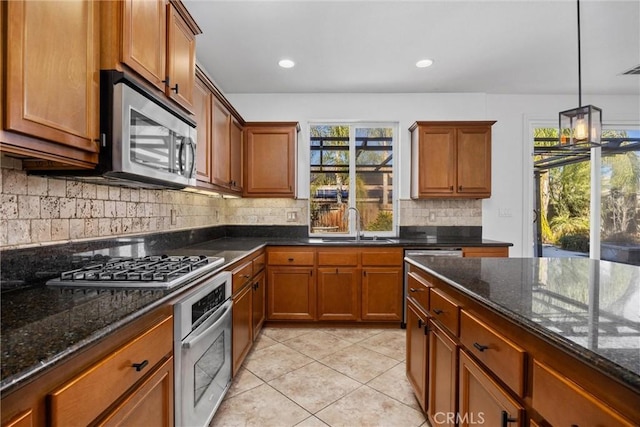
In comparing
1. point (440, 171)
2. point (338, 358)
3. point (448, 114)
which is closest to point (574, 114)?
point (440, 171)

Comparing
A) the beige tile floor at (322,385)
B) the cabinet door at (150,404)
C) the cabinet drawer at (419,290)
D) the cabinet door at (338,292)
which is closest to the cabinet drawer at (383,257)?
the cabinet door at (338,292)

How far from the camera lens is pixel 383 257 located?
10.5 feet

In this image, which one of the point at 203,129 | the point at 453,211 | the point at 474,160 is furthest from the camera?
the point at 453,211

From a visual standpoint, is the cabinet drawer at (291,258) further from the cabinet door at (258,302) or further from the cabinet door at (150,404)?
the cabinet door at (150,404)

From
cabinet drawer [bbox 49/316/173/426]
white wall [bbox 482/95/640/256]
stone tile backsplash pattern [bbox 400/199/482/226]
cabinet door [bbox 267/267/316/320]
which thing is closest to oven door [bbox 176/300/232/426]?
cabinet drawer [bbox 49/316/173/426]

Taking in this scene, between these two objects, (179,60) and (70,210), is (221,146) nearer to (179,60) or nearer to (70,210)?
(179,60)

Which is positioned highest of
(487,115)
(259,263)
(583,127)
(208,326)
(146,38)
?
(487,115)

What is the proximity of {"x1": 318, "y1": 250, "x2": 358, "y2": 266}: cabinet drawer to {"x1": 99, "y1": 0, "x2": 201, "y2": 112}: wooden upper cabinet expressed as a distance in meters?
1.90

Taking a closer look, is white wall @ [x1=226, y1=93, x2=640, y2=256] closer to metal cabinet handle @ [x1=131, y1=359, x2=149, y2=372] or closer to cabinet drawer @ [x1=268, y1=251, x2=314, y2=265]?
cabinet drawer @ [x1=268, y1=251, x2=314, y2=265]

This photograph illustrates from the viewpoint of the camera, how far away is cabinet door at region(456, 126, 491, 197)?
11.4ft

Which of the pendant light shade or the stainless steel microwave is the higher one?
the pendant light shade

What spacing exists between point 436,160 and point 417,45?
1.26 metres

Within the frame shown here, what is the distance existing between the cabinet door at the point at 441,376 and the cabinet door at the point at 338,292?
158 centimetres

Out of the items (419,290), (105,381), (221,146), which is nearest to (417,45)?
(221,146)
